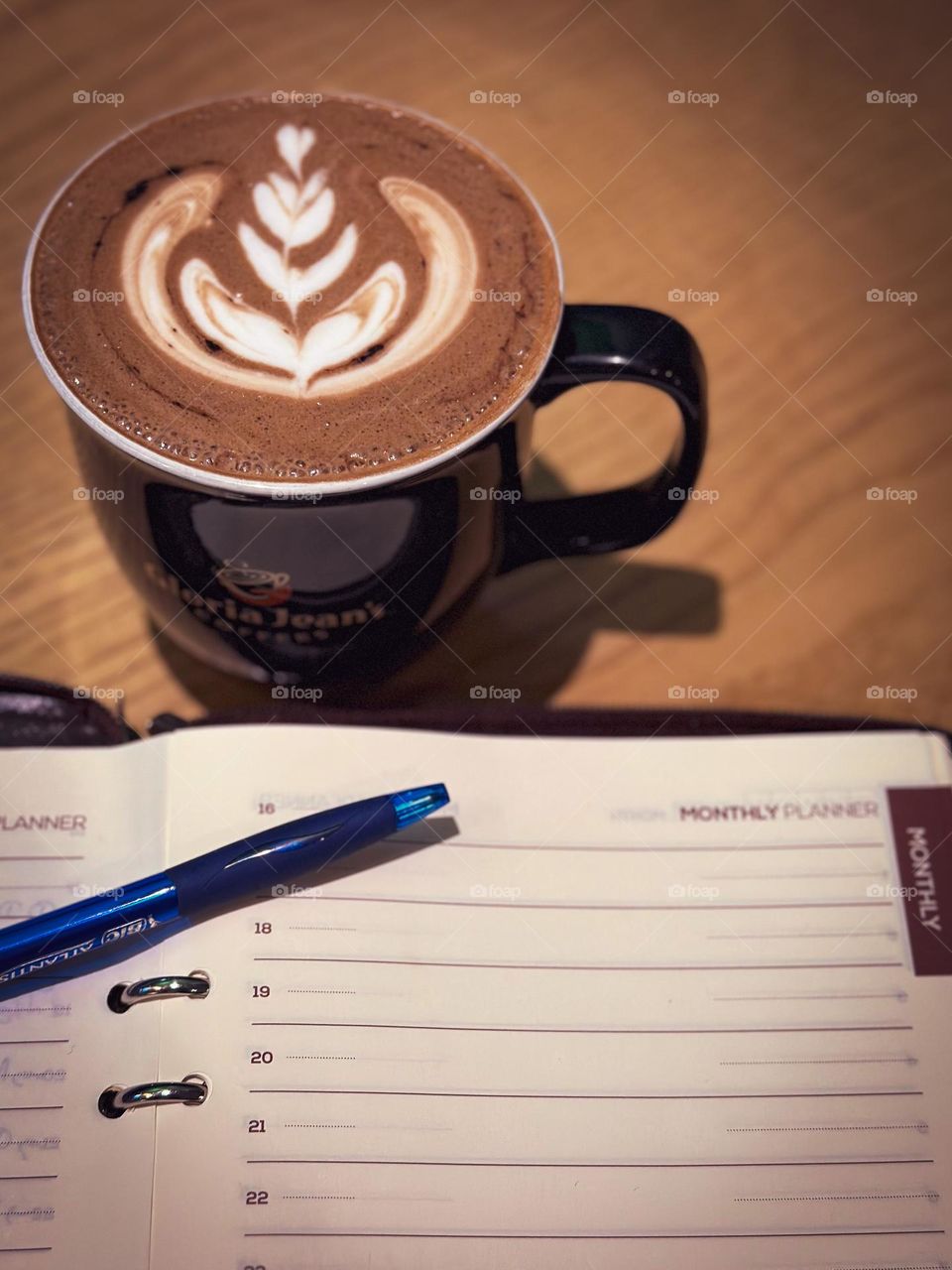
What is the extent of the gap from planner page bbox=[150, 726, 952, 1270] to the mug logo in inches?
2.6

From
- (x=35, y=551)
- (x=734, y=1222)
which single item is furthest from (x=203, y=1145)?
(x=35, y=551)

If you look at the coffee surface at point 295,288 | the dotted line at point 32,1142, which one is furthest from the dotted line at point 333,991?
the coffee surface at point 295,288

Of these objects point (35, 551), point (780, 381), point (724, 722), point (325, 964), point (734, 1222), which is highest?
point (780, 381)

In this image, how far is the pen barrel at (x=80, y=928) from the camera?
46 cm

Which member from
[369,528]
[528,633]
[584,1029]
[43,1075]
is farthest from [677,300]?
[43,1075]

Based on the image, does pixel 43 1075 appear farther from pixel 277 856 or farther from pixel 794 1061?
pixel 794 1061

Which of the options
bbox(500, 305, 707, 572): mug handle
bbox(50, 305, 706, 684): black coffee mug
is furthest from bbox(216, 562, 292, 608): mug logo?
bbox(500, 305, 707, 572): mug handle

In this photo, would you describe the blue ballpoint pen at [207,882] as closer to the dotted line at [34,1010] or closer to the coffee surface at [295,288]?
the dotted line at [34,1010]

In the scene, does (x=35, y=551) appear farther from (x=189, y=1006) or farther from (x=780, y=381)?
(x=780, y=381)

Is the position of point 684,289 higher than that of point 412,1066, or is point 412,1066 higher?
point 684,289

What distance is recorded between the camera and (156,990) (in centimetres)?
46

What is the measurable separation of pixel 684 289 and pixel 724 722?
32cm

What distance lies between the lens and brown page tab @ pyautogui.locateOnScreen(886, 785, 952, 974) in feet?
1.66

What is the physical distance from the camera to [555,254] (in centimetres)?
50
